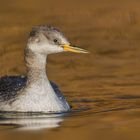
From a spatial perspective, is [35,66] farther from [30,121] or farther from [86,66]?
[86,66]

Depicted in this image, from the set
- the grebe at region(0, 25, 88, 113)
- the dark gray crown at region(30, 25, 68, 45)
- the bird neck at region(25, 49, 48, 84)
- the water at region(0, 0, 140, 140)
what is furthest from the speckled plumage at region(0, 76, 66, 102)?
the dark gray crown at region(30, 25, 68, 45)

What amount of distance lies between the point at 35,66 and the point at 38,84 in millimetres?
304

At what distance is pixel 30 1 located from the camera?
94.9 feet

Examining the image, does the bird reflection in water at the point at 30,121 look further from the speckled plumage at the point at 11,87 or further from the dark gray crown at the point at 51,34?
the dark gray crown at the point at 51,34

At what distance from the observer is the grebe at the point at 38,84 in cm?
1772

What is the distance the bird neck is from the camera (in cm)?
1786

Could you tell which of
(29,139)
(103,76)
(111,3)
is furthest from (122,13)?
(29,139)

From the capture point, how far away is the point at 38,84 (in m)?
18.0

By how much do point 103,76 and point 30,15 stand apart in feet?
21.7

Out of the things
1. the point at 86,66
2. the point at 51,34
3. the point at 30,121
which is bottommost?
the point at 30,121

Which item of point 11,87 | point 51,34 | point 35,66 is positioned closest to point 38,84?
point 35,66

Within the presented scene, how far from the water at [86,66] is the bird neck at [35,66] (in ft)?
2.33

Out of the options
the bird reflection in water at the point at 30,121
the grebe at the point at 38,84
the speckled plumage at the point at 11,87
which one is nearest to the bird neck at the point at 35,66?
the grebe at the point at 38,84

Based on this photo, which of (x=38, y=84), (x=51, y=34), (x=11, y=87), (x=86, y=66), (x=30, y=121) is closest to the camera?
(x=30, y=121)
